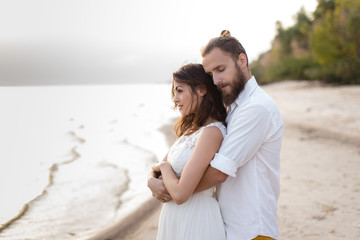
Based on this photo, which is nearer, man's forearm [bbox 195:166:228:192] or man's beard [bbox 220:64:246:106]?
man's forearm [bbox 195:166:228:192]

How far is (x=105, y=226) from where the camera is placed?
4.59 metres

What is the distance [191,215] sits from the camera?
2.04 metres

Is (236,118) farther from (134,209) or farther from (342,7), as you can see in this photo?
(342,7)

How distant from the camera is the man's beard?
2006 mm

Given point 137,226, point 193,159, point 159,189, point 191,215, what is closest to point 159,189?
point 159,189

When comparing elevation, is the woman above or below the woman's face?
below

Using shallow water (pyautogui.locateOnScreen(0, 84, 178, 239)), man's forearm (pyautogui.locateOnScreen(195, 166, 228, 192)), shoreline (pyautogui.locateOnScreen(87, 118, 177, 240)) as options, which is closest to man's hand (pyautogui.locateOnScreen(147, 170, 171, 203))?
man's forearm (pyautogui.locateOnScreen(195, 166, 228, 192))

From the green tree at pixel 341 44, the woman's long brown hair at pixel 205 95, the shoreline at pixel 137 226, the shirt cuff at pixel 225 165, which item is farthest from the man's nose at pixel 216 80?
the green tree at pixel 341 44

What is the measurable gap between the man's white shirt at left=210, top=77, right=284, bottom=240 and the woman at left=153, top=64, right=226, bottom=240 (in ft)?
0.27

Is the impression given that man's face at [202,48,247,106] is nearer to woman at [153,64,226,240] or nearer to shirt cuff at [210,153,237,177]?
woman at [153,64,226,240]

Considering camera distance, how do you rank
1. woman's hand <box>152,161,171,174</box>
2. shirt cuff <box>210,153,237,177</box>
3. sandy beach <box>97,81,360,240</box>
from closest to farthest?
shirt cuff <box>210,153,237,177</box> → woman's hand <box>152,161,171,174</box> → sandy beach <box>97,81,360,240</box>

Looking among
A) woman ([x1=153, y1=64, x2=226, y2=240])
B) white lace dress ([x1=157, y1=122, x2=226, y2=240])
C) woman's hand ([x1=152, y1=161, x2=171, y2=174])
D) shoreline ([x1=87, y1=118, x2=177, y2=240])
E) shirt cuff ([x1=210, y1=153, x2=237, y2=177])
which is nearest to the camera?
shirt cuff ([x1=210, y1=153, x2=237, y2=177])

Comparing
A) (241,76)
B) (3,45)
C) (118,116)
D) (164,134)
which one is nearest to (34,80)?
(3,45)

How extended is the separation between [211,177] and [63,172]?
5.99 meters
